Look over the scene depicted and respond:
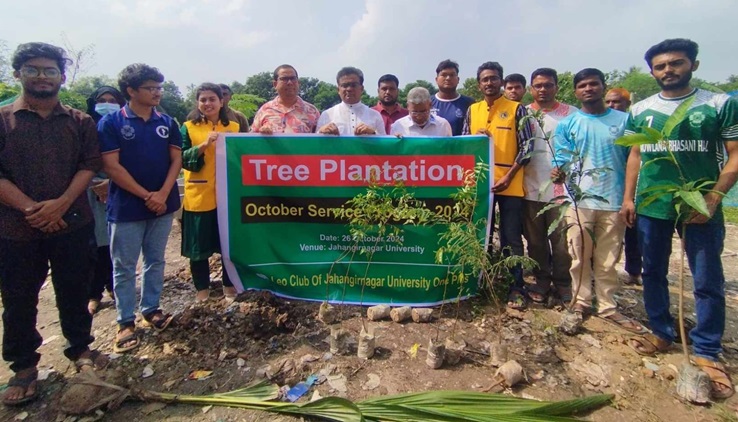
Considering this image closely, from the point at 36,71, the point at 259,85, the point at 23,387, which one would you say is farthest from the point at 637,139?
the point at 259,85

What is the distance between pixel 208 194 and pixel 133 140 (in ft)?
2.52

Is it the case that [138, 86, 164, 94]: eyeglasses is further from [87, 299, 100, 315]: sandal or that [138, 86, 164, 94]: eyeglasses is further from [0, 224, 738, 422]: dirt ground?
[87, 299, 100, 315]: sandal

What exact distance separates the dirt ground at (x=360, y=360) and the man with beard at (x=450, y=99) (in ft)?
6.22

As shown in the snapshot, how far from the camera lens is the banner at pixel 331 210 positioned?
3.62 meters

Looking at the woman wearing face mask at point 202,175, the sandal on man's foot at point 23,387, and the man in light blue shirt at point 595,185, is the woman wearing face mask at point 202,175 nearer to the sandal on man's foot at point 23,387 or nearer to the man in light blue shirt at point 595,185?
the sandal on man's foot at point 23,387

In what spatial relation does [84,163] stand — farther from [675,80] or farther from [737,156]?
[737,156]

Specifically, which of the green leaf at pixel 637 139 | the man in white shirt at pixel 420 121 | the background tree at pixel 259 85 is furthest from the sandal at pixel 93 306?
the background tree at pixel 259 85

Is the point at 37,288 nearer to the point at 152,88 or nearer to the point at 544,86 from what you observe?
the point at 152,88

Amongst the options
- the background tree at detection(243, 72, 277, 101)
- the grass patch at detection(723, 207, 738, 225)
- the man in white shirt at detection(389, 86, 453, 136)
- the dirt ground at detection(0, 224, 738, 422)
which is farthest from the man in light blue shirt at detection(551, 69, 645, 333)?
the background tree at detection(243, 72, 277, 101)

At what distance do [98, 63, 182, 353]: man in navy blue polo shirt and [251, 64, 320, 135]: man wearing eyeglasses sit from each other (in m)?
0.90

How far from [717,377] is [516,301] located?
1397 millimetres

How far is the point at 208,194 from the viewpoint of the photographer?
11.8ft

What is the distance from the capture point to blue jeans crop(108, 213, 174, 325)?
3062mm

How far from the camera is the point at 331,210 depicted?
3.68 metres
